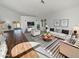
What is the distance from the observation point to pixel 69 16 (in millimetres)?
2908

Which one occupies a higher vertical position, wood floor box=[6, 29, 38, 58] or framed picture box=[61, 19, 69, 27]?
framed picture box=[61, 19, 69, 27]

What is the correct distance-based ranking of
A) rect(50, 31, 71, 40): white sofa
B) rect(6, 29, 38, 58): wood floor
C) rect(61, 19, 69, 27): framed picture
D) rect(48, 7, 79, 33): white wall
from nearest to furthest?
rect(6, 29, 38, 58): wood floor, rect(50, 31, 71, 40): white sofa, rect(48, 7, 79, 33): white wall, rect(61, 19, 69, 27): framed picture

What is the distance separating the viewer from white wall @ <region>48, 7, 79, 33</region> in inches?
103

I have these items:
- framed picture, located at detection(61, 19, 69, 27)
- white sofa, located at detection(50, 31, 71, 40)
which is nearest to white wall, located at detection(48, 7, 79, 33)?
framed picture, located at detection(61, 19, 69, 27)

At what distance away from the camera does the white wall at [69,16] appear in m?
2.61

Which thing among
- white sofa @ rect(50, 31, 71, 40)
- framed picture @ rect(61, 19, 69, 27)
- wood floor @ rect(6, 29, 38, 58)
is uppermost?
framed picture @ rect(61, 19, 69, 27)

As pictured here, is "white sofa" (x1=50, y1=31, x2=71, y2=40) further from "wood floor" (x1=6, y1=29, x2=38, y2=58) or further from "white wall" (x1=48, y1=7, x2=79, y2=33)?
"wood floor" (x1=6, y1=29, x2=38, y2=58)

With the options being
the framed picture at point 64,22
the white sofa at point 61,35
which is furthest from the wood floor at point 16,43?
the framed picture at point 64,22

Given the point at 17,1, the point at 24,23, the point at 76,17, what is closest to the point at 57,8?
the point at 76,17

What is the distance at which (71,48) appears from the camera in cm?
171

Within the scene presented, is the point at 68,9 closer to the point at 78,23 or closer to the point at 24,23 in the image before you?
the point at 78,23

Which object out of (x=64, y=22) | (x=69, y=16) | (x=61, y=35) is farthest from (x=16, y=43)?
(x=69, y=16)

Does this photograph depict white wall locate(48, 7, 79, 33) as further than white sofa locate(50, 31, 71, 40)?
Yes

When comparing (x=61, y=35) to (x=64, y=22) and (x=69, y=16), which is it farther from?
(x=69, y=16)
